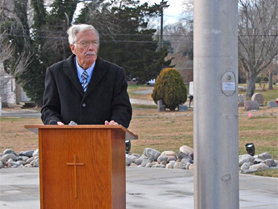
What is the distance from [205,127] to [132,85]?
7054cm

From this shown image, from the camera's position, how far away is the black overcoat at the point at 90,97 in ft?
14.2

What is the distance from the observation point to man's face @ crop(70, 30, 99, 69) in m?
4.18

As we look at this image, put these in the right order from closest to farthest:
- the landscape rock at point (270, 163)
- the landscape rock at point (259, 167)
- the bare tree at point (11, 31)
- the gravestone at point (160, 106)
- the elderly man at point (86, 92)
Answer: the elderly man at point (86, 92)
the landscape rock at point (259, 167)
the landscape rock at point (270, 163)
the gravestone at point (160, 106)
the bare tree at point (11, 31)

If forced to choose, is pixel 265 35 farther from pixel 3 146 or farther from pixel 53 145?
pixel 53 145

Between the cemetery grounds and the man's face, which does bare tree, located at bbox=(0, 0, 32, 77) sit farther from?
the man's face

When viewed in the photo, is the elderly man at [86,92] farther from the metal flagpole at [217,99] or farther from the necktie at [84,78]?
the metal flagpole at [217,99]

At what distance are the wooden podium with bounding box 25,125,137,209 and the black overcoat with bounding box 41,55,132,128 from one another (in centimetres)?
61

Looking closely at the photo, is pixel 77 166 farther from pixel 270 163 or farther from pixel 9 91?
pixel 9 91

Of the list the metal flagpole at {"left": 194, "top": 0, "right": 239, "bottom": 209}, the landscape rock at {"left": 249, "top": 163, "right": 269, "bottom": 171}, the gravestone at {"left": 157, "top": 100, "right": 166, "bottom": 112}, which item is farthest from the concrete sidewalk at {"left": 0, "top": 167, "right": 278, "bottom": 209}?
the gravestone at {"left": 157, "top": 100, "right": 166, "bottom": 112}

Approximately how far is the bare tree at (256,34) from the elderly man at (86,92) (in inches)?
1800

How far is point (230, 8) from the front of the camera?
477 centimetres

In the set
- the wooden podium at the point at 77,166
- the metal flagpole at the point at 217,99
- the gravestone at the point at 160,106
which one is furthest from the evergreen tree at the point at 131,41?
the wooden podium at the point at 77,166

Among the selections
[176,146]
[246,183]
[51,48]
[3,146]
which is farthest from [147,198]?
[51,48]

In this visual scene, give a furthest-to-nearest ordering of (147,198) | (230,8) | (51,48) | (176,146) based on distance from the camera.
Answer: (51,48), (176,146), (147,198), (230,8)
